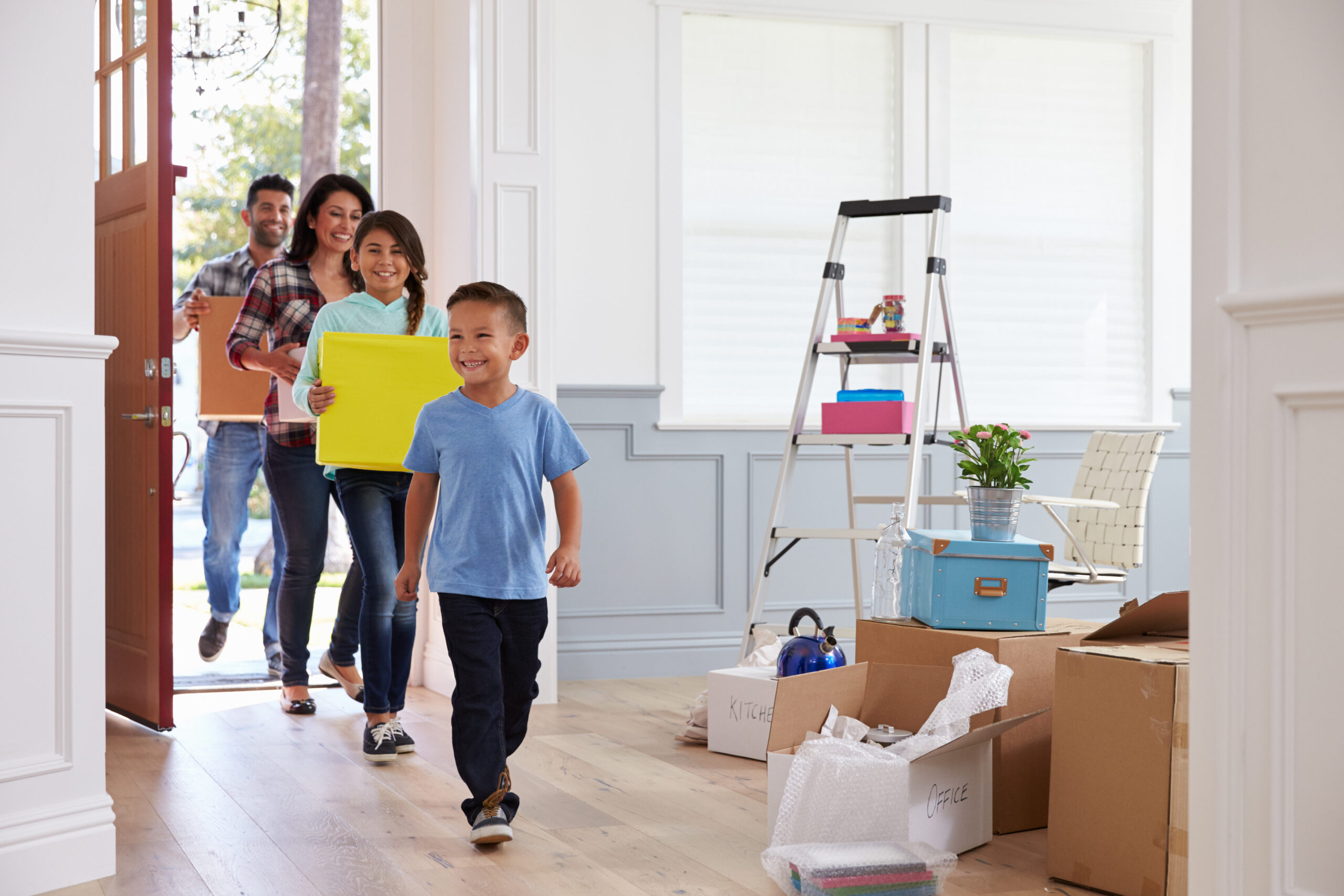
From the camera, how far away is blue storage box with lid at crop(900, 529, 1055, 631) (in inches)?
99.8

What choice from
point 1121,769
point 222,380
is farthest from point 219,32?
point 1121,769

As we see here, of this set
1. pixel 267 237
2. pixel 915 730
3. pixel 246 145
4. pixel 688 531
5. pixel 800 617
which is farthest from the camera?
pixel 246 145

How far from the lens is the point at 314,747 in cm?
318

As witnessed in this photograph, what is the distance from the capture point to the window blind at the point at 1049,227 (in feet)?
16.2

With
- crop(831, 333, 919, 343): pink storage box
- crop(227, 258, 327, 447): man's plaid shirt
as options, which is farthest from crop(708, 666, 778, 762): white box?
crop(227, 258, 327, 447): man's plaid shirt

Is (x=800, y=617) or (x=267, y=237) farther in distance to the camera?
(x=267, y=237)

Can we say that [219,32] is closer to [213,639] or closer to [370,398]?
[213,639]

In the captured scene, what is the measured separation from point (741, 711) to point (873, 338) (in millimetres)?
1092

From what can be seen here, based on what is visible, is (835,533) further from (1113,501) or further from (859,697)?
(1113,501)

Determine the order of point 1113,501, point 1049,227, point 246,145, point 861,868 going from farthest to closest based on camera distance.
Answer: point 246,145 < point 1049,227 < point 1113,501 < point 861,868

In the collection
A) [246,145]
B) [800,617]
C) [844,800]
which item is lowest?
[844,800]

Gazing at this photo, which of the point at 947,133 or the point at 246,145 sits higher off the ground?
the point at 246,145

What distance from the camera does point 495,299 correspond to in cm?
235

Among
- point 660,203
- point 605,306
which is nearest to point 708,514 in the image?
point 605,306
